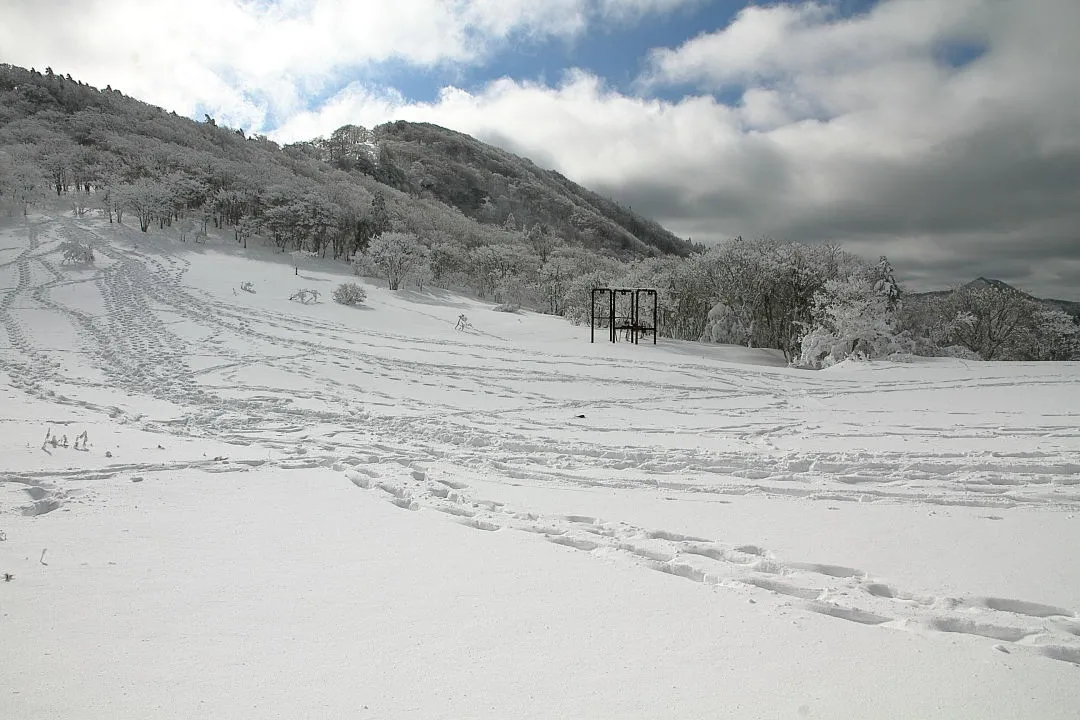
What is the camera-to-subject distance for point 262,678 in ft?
7.67

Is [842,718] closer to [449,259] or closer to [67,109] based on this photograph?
[449,259]

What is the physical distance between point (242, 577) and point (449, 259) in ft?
134

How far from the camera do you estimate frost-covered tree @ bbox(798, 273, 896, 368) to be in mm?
17734

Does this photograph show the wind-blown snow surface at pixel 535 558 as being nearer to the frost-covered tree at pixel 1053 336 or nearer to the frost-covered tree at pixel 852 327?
the frost-covered tree at pixel 852 327

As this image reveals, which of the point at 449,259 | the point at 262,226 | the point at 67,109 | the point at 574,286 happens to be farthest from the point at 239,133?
the point at 574,286

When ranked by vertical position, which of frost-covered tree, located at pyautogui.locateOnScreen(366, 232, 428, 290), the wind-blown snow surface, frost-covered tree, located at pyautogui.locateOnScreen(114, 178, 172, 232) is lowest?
the wind-blown snow surface

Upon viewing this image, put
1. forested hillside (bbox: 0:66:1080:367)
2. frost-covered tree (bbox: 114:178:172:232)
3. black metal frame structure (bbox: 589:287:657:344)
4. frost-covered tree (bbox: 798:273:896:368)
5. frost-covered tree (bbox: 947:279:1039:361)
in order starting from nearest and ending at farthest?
frost-covered tree (bbox: 798:273:896:368)
black metal frame structure (bbox: 589:287:657:344)
forested hillside (bbox: 0:66:1080:367)
frost-covered tree (bbox: 947:279:1039:361)
frost-covered tree (bbox: 114:178:172:232)

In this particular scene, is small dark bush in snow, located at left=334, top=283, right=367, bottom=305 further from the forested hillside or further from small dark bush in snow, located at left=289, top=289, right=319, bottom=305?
the forested hillside

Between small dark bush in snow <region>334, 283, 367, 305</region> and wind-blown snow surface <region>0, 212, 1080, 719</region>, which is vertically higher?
small dark bush in snow <region>334, 283, 367, 305</region>

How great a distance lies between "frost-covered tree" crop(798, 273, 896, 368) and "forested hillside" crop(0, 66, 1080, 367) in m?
0.06

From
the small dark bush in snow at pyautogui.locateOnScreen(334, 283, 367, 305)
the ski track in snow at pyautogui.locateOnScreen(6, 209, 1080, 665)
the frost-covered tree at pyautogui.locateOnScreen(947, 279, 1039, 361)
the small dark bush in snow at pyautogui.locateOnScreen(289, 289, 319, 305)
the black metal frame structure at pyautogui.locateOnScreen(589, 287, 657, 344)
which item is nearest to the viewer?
the ski track in snow at pyautogui.locateOnScreen(6, 209, 1080, 665)

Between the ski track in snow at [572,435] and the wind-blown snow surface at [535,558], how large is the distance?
0.05 meters

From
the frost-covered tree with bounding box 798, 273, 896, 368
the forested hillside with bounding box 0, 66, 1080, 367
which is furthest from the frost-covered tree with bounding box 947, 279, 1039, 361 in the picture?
the frost-covered tree with bounding box 798, 273, 896, 368

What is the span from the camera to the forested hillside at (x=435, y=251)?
22775mm
